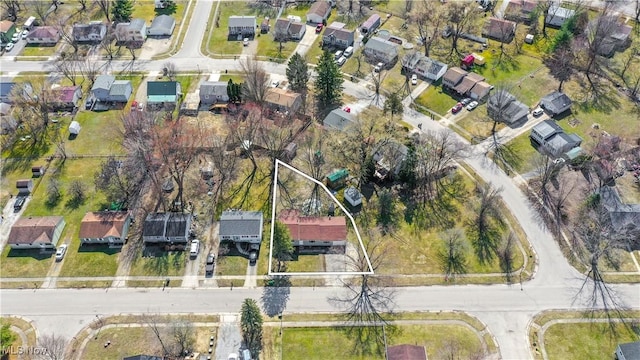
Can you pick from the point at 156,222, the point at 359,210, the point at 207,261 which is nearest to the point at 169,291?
the point at 207,261

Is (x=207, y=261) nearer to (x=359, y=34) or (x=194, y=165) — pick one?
(x=194, y=165)

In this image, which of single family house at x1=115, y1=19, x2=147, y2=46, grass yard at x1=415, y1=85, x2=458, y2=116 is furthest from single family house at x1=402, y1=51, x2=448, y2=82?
single family house at x1=115, y1=19, x2=147, y2=46

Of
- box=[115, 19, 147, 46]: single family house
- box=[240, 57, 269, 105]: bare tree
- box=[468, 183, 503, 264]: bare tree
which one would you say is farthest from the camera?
box=[115, 19, 147, 46]: single family house

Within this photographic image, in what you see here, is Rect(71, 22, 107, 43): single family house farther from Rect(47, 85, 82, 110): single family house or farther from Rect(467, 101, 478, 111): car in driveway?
Rect(467, 101, 478, 111): car in driveway

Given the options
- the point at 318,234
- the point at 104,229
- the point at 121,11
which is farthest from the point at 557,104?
the point at 121,11

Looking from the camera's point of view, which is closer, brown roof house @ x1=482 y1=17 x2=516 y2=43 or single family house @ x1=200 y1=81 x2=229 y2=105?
single family house @ x1=200 y1=81 x2=229 y2=105

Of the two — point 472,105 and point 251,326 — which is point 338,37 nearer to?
point 472,105

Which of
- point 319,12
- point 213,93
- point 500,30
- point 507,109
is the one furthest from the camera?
point 319,12
